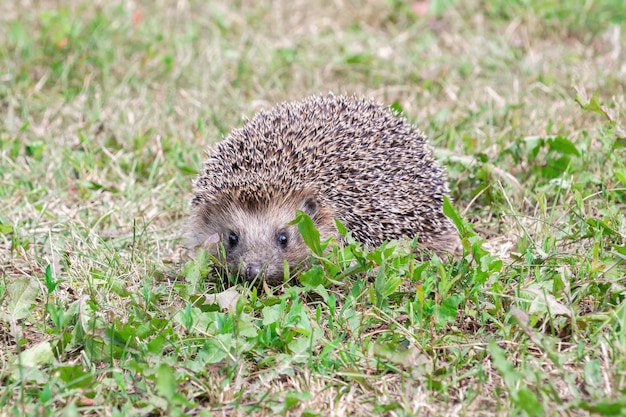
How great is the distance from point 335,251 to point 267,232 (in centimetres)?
74

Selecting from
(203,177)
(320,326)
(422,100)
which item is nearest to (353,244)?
(320,326)

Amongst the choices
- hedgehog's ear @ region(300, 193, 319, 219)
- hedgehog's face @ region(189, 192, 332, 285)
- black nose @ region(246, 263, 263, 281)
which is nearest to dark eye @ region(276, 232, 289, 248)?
hedgehog's face @ region(189, 192, 332, 285)

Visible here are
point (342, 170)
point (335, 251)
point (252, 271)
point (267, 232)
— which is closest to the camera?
point (335, 251)

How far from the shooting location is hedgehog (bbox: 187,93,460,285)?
5.01 m

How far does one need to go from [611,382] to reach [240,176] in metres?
2.60

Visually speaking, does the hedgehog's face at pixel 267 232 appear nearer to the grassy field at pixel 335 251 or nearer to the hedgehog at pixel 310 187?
the hedgehog at pixel 310 187

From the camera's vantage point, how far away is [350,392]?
11.7ft

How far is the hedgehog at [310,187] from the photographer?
16.4 ft

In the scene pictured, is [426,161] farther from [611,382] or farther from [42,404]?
[42,404]

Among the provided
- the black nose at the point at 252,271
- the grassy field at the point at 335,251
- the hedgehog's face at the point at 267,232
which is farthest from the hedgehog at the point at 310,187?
the grassy field at the point at 335,251

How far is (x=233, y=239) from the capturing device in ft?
16.7

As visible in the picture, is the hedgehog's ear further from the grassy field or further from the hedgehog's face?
the grassy field

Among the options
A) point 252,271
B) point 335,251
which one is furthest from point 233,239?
point 335,251

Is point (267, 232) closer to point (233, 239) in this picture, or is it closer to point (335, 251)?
point (233, 239)
